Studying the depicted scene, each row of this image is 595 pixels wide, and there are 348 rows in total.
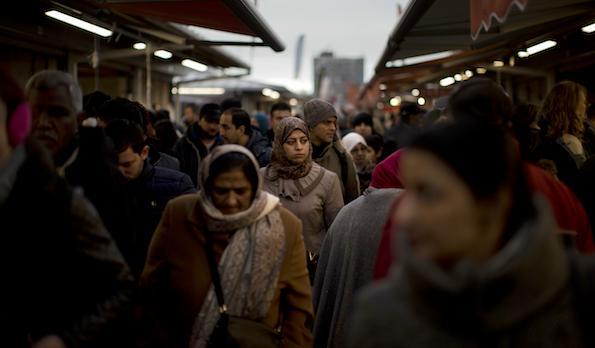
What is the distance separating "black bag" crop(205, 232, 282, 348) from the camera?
12.9 ft

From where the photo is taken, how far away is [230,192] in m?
4.06

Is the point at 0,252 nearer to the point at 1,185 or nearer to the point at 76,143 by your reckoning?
the point at 1,185

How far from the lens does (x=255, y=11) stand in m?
8.74

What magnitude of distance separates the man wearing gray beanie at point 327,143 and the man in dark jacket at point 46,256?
4.32 metres

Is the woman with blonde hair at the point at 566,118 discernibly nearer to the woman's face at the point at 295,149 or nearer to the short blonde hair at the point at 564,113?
the short blonde hair at the point at 564,113

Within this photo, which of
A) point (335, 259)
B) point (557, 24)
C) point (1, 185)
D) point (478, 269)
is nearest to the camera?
point (478, 269)

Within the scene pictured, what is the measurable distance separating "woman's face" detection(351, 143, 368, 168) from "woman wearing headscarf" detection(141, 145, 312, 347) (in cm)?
523

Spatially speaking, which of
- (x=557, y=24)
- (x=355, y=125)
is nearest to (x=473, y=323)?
(x=557, y=24)

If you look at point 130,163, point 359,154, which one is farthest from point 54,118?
point 359,154

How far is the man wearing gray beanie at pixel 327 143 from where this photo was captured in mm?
7449

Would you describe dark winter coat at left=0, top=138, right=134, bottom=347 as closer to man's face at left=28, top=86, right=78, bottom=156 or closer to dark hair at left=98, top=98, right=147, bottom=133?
man's face at left=28, top=86, right=78, bottom=156

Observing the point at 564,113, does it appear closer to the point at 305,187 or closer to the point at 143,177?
the point at 305,187

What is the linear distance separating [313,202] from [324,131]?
153cm

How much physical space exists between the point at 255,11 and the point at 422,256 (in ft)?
22.0
